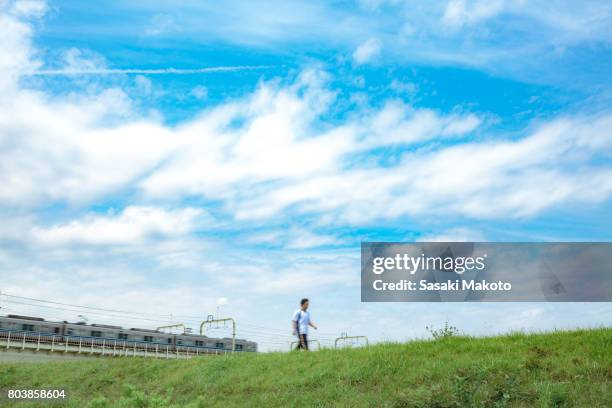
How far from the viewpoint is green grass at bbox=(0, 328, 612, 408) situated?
1203cm

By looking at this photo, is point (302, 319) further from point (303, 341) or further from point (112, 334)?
point (112, 334)

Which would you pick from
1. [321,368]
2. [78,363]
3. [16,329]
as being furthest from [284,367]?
[16,329]

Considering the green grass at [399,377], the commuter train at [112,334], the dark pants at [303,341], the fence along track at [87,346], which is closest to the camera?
the green grass at [399,377]

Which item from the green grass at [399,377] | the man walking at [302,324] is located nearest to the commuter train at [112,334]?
the green grass at [399,377]

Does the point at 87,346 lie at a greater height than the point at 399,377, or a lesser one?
greater

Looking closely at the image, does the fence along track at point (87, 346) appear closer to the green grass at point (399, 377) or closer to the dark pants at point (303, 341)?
the dark pants at point (303, 341)

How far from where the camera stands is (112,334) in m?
55.3

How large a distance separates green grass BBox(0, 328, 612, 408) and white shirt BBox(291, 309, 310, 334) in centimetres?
206

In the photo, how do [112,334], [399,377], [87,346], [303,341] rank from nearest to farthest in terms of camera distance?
[399,377] < [303,341] < [87,346] < [112,334]

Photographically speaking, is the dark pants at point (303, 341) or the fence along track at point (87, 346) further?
the fence along track at point (87, 346)

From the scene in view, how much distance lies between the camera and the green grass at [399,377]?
39.5ft

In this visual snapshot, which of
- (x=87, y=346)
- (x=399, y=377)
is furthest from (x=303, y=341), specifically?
(x=87, y=346)

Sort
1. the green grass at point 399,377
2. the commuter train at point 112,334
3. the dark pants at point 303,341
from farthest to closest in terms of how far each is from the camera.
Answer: the commuter train at point 112,334
the dark pants at point 303,341
the green grass at point 399,377

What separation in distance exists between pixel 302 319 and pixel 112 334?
3983cm
